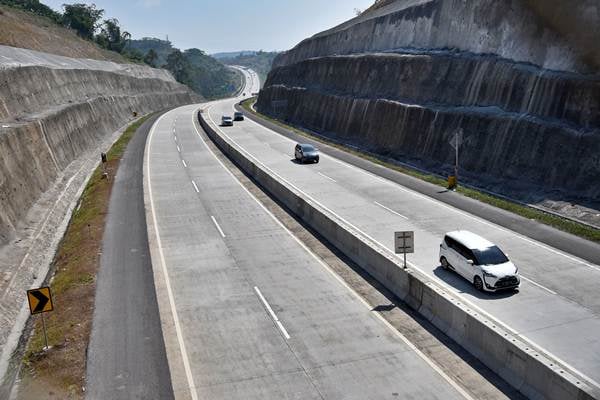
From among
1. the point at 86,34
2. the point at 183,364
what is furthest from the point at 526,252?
the point at 86,34

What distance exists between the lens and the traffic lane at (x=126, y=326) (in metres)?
14.7

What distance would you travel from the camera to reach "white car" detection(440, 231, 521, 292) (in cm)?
1908

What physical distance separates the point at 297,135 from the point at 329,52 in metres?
29.0

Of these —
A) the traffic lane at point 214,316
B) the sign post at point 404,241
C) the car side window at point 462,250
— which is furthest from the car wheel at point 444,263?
Answer: the traffic lane at point 214,316

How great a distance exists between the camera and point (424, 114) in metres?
46.7

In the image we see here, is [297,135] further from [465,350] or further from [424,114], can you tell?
[465,350]

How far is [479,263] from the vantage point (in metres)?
19.6

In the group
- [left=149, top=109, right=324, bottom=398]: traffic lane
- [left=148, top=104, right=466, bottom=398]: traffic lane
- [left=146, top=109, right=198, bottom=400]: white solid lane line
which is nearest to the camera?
[left=146, top=109, right=198, bottom=400]: white solid lane line

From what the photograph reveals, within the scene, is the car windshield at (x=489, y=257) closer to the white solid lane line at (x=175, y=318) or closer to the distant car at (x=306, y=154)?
the white solid lane line at (x=175, y=318)

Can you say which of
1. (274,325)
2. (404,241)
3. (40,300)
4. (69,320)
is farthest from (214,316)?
(404,241)

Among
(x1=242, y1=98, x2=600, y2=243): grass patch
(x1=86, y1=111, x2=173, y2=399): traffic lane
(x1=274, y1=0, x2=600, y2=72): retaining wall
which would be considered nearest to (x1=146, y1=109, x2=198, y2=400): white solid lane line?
(x1=86, y1=111, x2=173, y2=399): traffic lane

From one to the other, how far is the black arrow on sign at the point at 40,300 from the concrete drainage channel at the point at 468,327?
1149 centimetres

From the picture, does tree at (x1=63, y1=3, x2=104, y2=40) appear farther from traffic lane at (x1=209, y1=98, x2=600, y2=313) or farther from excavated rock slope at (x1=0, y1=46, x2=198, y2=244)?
traffic lane at (x1=209, y1=98, x2=600, y2=313)

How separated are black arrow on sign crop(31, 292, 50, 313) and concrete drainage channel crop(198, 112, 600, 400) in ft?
37.7
